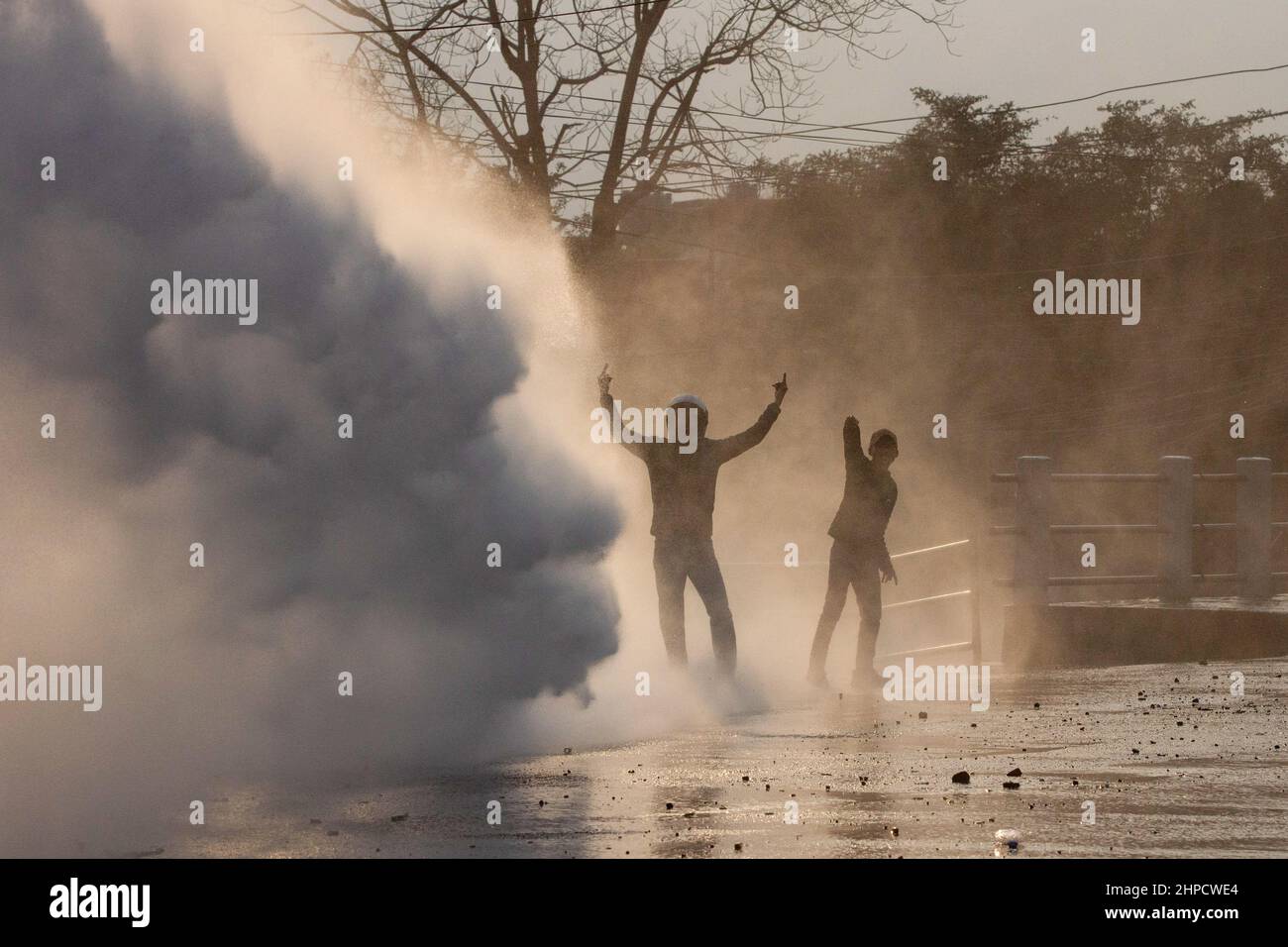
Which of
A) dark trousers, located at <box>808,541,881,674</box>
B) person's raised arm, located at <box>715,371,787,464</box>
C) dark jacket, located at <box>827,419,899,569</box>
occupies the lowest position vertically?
dark trousers, located at <box>808,541,881,674</box>

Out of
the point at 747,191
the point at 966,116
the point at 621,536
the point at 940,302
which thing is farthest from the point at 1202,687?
the point at 966,116

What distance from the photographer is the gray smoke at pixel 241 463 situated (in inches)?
379

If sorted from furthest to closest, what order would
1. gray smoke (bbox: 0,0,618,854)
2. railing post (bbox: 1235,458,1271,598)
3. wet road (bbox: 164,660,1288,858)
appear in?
railing post (bbox: 1235,458,1271,598) → gray smoke (bbox: 0,0,618,854) → wet road (bbox: 164,660,1288,858)

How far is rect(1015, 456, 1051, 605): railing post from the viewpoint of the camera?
15.3 meters

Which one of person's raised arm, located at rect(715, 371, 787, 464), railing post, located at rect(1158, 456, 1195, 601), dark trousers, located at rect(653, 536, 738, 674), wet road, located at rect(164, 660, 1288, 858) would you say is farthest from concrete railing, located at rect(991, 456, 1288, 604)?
wet road, located at rect(164, 660, 1288, 858)

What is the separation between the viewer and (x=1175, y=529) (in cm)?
1622

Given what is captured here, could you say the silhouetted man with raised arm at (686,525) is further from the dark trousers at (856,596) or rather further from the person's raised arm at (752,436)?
the dark trousers at (856,596)

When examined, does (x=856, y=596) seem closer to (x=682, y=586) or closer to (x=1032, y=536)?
(x=682, y=586)

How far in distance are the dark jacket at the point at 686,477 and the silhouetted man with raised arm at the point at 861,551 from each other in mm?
1011

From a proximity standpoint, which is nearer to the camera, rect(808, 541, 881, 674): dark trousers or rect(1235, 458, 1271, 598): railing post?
rect(808, 541, 881, 674): dark trousers

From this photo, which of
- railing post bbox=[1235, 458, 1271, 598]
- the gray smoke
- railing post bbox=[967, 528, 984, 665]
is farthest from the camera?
railing post bbox=[1235, 458, 1271, 598]

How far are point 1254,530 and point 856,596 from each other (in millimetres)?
6358

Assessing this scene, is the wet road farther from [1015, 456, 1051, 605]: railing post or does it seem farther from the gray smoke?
[1015, 456, 1051, 605]: railing post

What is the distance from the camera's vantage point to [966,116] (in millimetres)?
55406
